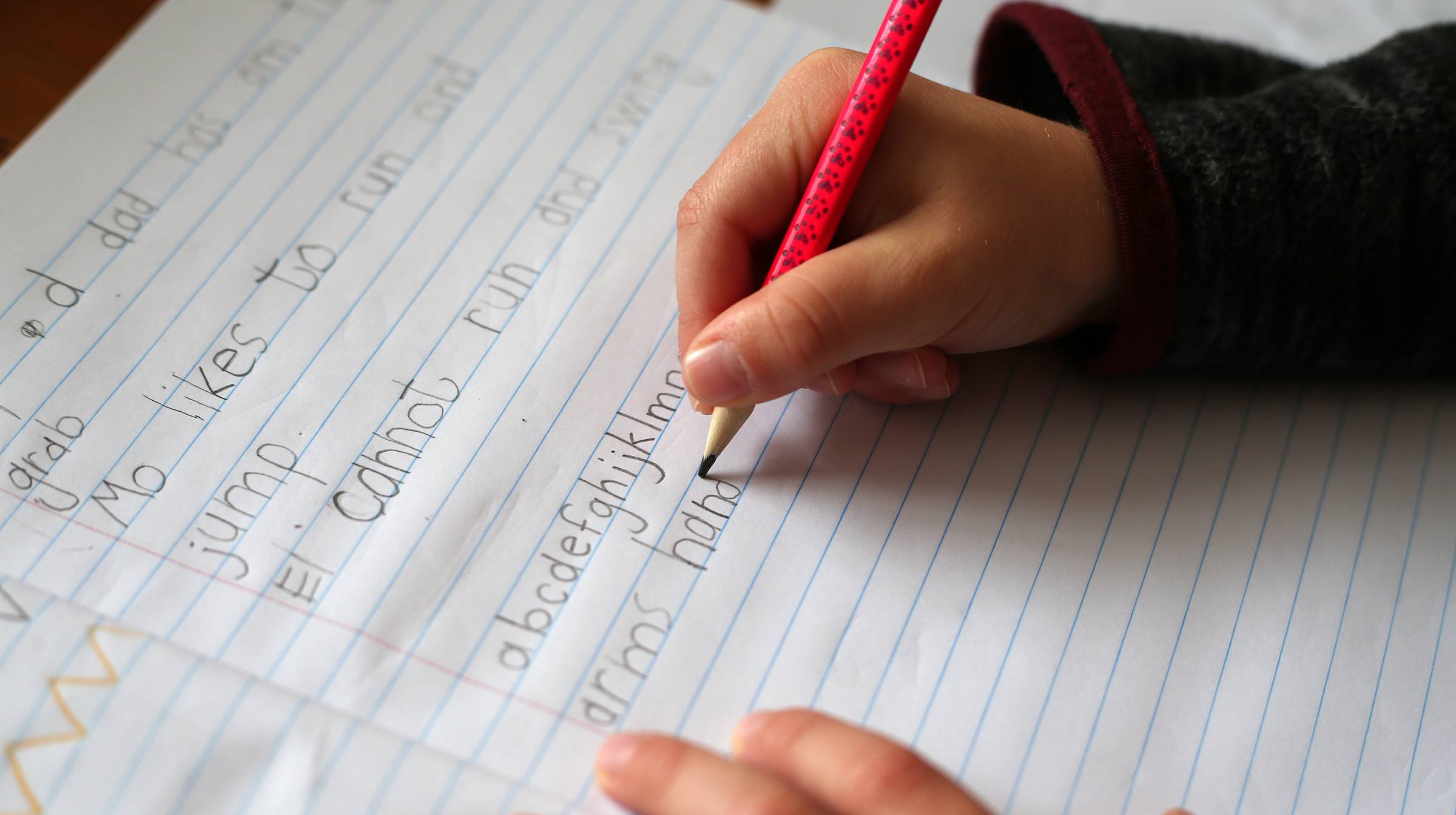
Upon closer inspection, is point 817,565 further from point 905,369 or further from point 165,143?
point 165,143

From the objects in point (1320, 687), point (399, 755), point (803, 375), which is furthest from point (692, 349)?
point (1320, 687)

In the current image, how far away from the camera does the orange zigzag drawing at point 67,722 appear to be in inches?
13.7

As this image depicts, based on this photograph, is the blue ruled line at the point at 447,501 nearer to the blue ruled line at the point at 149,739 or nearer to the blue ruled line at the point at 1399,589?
the blue ruled line at the point at 149,739

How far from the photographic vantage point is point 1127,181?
451 mm

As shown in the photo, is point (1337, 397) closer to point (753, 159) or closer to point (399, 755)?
point (753, 159)

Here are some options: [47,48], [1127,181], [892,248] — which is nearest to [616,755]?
[892,248]

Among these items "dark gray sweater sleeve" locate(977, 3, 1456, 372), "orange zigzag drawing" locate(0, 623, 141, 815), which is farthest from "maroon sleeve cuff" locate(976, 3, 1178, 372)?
"orange zigzag drawing" locate(0, 623, 141, 815)

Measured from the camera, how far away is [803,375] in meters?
0.41

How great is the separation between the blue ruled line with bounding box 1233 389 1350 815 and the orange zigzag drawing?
17.3 inches

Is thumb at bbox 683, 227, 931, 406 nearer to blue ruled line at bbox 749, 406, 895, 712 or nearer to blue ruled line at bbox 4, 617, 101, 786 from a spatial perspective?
blue ruled line at bbox 749, 406, 895, 712

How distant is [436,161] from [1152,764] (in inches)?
18.0

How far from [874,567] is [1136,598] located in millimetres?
118

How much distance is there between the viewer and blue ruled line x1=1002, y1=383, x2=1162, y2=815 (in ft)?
1.29

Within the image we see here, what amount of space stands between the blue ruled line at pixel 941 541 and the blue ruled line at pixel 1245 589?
0.41 feet
